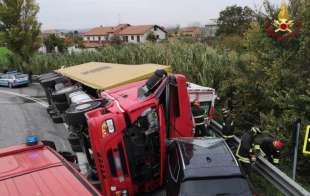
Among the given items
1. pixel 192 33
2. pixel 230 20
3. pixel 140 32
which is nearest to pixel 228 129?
pixel 230 20

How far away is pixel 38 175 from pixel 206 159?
10.8ft

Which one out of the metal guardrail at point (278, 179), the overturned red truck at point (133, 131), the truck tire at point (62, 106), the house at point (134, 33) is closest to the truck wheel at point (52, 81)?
the truck tire at point (62, 106)

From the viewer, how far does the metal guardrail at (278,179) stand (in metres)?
6.12

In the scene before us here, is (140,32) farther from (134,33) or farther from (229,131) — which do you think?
(229,131)

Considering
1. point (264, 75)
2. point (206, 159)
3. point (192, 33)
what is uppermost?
point (264, 75)

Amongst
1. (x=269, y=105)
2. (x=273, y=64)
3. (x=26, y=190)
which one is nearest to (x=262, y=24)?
(x=273, y=64)

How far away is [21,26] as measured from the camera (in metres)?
35.7

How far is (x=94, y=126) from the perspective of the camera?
706 centimetres

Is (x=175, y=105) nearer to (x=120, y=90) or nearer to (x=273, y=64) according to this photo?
(x=120, y=90)

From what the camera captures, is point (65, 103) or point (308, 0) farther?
point (65, 103)

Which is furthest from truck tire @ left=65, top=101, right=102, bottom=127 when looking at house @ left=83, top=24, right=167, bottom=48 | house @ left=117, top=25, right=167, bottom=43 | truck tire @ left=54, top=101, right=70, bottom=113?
house @ left=117, top=25, right=167, bottom=43

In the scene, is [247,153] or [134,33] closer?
[247,153]

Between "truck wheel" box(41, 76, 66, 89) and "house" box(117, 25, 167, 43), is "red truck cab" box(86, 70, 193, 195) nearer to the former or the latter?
"truck wheel" box(41, 76, 66, 89)

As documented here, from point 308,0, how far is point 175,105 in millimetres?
4547
